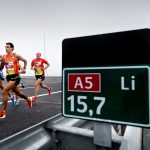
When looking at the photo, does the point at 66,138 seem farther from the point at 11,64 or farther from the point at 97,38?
the point at 11,64

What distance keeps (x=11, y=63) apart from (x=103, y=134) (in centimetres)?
563

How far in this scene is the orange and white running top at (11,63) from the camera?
685cm

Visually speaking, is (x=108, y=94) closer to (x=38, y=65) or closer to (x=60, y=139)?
(x=60, y=139)

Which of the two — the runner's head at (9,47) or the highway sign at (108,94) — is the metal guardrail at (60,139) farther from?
the runner's head at (9,47)

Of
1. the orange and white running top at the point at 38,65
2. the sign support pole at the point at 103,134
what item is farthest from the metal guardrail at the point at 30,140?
the orange and white running top at the point at 38,65

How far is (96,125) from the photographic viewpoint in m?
1.63

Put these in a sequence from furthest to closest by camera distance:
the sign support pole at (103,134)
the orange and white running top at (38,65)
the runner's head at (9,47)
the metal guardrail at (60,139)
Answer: the orange and white running top at (38,65) → the runner's head at (9,47) → the metal guardrail at (60,139) → the sign support pole at (103,134)

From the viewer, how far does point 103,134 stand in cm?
162

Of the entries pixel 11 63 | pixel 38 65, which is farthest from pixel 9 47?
pixel 38 65

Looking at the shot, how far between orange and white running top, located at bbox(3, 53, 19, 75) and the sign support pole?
549 cm

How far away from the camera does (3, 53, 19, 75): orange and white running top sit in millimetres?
6848

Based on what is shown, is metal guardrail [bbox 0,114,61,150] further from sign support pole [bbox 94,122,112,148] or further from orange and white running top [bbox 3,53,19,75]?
orange and white running top [bbox 3,53,19,75]

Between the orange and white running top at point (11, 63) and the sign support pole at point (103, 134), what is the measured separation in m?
5.49

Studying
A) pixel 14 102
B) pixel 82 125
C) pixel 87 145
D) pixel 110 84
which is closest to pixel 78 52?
pixel 110 84
